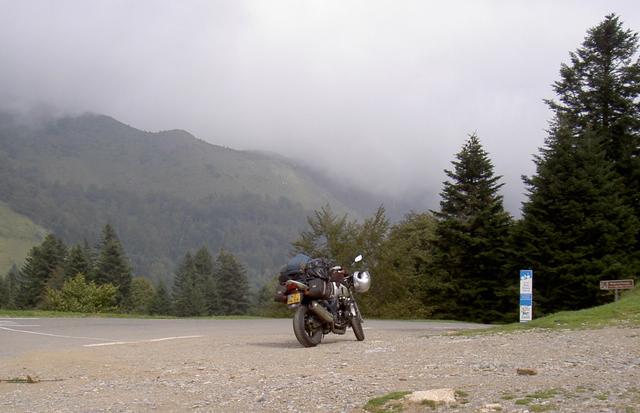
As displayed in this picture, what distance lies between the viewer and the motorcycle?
11.7 m

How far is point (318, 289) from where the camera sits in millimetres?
11742

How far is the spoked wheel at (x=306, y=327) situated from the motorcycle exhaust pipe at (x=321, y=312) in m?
0.12

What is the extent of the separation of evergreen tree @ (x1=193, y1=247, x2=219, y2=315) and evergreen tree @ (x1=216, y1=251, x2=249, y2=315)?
4.00 ft

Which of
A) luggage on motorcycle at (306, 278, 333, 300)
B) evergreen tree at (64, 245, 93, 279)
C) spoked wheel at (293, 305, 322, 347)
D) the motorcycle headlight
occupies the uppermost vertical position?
evergreen tree at (64, 245, 93, 279)

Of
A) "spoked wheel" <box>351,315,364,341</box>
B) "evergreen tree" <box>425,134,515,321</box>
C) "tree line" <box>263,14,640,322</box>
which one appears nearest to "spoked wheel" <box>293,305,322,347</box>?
"spoked wheel" <box>351,315,364,341</box>

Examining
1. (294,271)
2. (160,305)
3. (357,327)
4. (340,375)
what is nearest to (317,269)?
(294,271)

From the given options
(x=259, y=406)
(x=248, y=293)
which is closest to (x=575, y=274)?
(x=259, y=406)

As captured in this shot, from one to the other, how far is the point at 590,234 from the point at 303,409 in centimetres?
2973

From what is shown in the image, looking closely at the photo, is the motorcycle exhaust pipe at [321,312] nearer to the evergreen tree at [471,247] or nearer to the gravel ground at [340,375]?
the gravel ground at [340,375]

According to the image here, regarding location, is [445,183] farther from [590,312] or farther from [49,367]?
[49,367]

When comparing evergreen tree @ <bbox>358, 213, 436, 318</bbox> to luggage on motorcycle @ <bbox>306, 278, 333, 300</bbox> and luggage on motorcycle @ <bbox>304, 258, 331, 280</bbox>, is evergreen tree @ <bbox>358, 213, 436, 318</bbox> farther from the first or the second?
luggage on motorcycle @ <bbox>306, 278, 333, 300</bbox>

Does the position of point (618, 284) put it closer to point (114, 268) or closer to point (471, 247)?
point (471, 247)

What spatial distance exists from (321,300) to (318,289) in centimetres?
47

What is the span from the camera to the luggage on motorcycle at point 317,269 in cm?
1223
